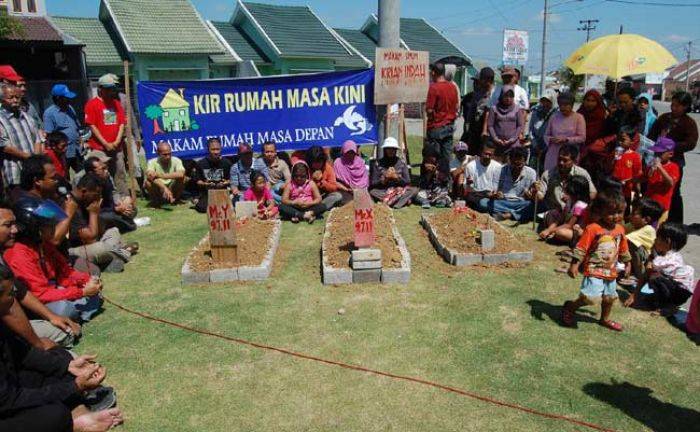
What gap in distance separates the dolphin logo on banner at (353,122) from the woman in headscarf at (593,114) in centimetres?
387

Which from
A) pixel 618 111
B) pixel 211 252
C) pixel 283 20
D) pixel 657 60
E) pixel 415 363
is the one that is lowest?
pixel 415 363

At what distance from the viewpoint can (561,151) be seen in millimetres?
7434

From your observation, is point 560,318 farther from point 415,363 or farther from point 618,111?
point 618,111

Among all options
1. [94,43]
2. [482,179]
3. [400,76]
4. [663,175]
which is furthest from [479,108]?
[94,43]

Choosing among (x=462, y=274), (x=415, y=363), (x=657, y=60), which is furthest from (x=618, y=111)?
(x=415, y=363)

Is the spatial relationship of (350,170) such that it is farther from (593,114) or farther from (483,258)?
(593,114)

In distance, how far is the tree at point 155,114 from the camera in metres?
9.45

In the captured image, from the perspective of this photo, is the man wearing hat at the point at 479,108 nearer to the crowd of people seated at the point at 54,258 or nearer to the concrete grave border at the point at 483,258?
the concrete grave border at the point at 483,258

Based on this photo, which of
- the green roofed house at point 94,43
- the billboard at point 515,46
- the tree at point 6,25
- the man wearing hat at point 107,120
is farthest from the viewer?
the billboard at point 515,46

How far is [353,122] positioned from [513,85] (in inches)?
119

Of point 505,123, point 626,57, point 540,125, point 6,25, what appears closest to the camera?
point 626,57

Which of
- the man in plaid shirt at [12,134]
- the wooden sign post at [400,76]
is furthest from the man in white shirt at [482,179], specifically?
the man in plaid shirt at [12,134]

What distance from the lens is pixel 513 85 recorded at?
9.04 m

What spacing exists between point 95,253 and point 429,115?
20.8 ft
